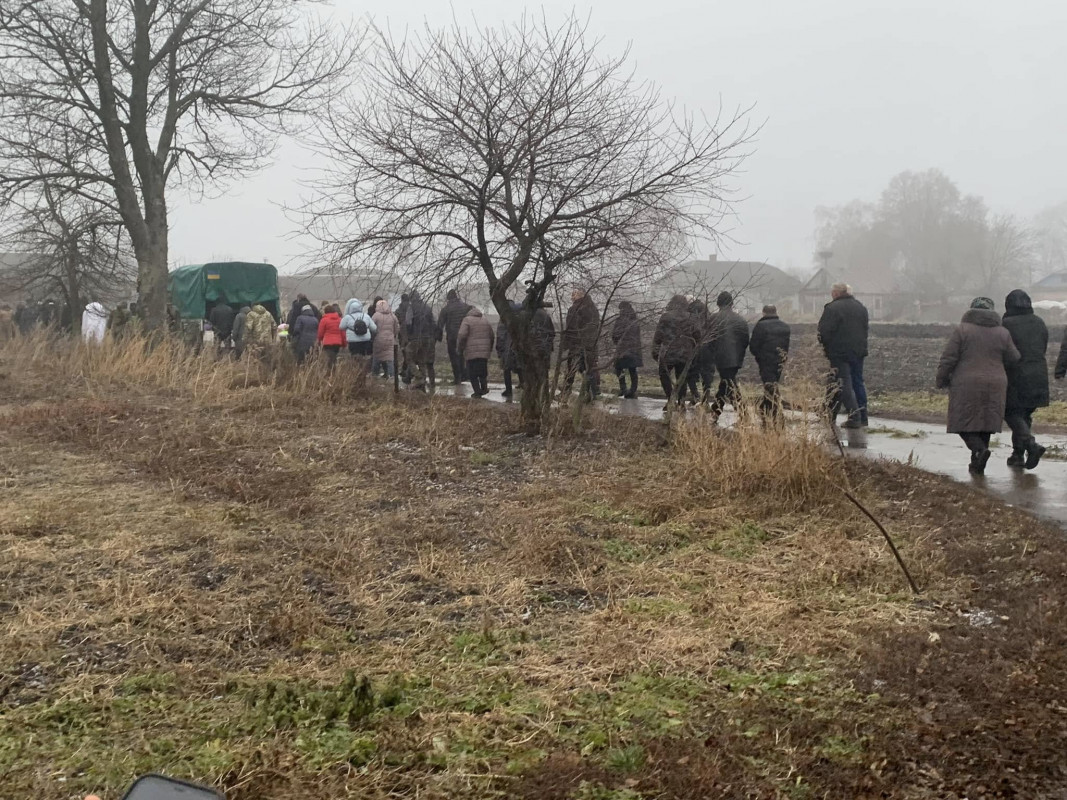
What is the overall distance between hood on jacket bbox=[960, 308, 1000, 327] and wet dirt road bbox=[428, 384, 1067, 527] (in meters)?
1.26

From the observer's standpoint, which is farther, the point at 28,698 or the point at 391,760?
the point at 28,698

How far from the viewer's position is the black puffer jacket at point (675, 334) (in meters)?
11.3

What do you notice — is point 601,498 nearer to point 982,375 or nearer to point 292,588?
point 292,588

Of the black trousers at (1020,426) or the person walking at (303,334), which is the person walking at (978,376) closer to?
the black trousers at (1020,426)

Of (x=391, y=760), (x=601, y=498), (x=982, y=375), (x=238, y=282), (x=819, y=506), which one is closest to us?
(x=391, y=760)

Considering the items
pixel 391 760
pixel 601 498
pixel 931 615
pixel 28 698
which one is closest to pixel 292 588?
pixel 28 698

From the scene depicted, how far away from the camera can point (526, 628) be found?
5.01m

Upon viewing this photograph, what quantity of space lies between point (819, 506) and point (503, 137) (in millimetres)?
4863

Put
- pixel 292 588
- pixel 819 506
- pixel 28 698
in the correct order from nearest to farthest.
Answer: pixel 28 698
pixel 292 588
pixel 819 506

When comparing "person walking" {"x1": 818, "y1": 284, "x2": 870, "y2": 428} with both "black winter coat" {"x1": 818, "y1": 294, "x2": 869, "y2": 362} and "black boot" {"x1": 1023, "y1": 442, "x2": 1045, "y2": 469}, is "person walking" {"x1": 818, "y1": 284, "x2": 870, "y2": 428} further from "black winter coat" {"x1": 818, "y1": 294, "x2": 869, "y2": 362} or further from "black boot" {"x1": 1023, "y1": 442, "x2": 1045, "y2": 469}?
"black boot" {"x1": 1023, "y1": 442, "x2": 1045, "y2": 469}

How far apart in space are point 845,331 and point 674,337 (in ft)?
6.27

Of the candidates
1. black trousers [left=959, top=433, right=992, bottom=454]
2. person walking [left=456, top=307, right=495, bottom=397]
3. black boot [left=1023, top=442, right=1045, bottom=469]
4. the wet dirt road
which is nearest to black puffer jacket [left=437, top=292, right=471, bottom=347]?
person walking [left=456, top=307, right=495, bottom=397]

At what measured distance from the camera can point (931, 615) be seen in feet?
16.7

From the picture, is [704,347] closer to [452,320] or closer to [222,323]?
[452,320]
